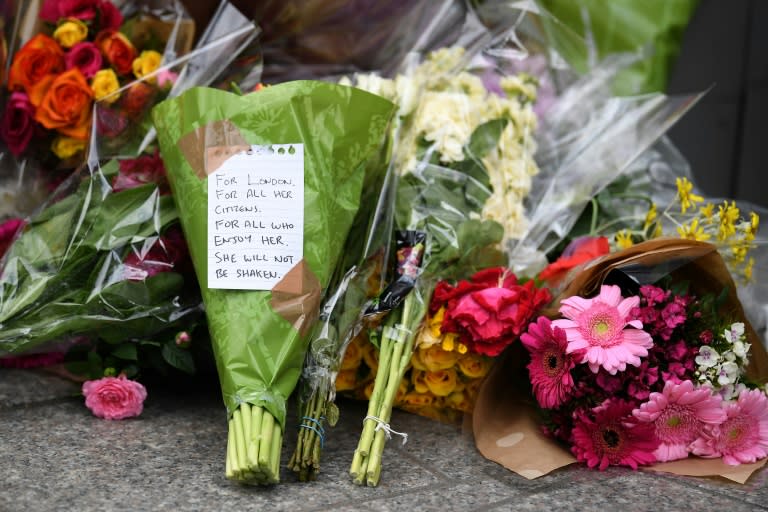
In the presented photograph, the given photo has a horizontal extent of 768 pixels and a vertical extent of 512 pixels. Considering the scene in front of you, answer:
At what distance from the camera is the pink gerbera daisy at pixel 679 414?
129 cm

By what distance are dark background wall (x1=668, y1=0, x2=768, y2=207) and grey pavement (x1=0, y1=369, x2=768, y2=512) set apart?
1.89 m

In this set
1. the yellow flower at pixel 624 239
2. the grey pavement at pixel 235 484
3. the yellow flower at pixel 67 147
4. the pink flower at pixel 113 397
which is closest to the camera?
the grey pavement at pixel 235 484

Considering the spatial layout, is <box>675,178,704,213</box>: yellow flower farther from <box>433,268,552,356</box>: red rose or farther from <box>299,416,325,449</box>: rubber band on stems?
<box>299,416,325,449</box>: rubber band on stems

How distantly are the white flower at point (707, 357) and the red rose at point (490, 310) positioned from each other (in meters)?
0.29

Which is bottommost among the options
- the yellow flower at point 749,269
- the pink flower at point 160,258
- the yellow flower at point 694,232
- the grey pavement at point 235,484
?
the grey pavement at point 235,484

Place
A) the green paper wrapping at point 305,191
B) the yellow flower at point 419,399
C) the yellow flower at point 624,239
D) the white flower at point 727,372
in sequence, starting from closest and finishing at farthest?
1. the green paper wrapping at point 305,191
2. the white flower at point 727,372
3. the yellow flower at point 419,399
4. the yellow flower at point 624,239

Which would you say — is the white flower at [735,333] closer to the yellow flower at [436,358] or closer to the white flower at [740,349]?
the white flower at [740,349]

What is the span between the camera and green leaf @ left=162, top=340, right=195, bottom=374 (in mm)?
1463

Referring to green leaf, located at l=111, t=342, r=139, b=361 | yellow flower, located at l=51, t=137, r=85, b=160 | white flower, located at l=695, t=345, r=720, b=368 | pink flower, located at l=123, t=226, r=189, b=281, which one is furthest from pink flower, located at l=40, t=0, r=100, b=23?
white flower, located at l=695, t=345, r=720, b=368

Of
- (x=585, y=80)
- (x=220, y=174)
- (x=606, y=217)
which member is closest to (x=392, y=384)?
(x=220, y=174)

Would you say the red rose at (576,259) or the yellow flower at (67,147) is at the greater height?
the yellow flower at (67,147)

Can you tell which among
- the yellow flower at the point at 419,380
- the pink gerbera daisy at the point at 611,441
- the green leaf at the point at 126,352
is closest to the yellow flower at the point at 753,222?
the pink gerbera daisy at the point at 611,441

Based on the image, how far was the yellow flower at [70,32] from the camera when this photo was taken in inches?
67.9

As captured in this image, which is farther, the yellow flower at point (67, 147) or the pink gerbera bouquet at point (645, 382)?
the yellow flower at point (67, 147)
